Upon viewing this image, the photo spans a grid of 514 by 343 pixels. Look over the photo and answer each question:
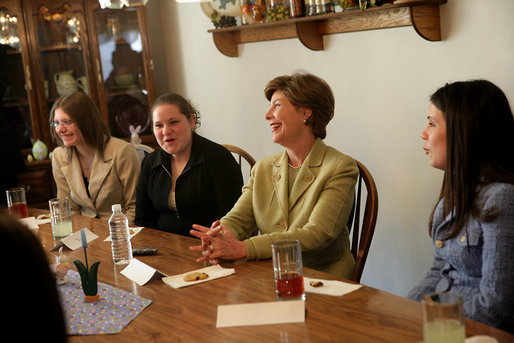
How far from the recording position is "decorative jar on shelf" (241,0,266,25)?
3.55m

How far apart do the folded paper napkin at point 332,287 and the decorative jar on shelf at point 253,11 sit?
2.18 metres

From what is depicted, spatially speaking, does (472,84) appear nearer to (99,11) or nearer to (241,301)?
(241,301)

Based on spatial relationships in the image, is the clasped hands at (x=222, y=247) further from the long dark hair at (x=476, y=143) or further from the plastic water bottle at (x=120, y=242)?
the long dark hair at (x=476, y=143)

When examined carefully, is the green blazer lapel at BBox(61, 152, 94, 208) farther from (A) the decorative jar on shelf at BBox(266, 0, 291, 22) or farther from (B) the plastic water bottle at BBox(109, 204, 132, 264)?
(A) the decorative jar on shelf at BBox(266, 0, 291, 22)

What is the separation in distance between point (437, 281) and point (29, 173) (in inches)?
142

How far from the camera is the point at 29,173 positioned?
4.68 meters

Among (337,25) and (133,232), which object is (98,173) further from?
(337,25)

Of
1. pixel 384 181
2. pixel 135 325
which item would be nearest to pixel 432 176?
pixel 384 181

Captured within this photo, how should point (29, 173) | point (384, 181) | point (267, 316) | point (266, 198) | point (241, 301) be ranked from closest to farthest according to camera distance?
point (267, 316) < point (241, 301) < point (266, 198) < point (384, 181) < point (29, 173)

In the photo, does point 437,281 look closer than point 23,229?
No

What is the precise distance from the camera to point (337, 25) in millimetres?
3195

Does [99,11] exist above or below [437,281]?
above

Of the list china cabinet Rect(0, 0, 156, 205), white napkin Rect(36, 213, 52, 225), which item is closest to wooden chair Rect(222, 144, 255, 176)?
white napkin Rect(36, 213, 52, 225)

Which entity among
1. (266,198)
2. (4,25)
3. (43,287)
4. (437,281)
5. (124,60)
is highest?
(4,25)
